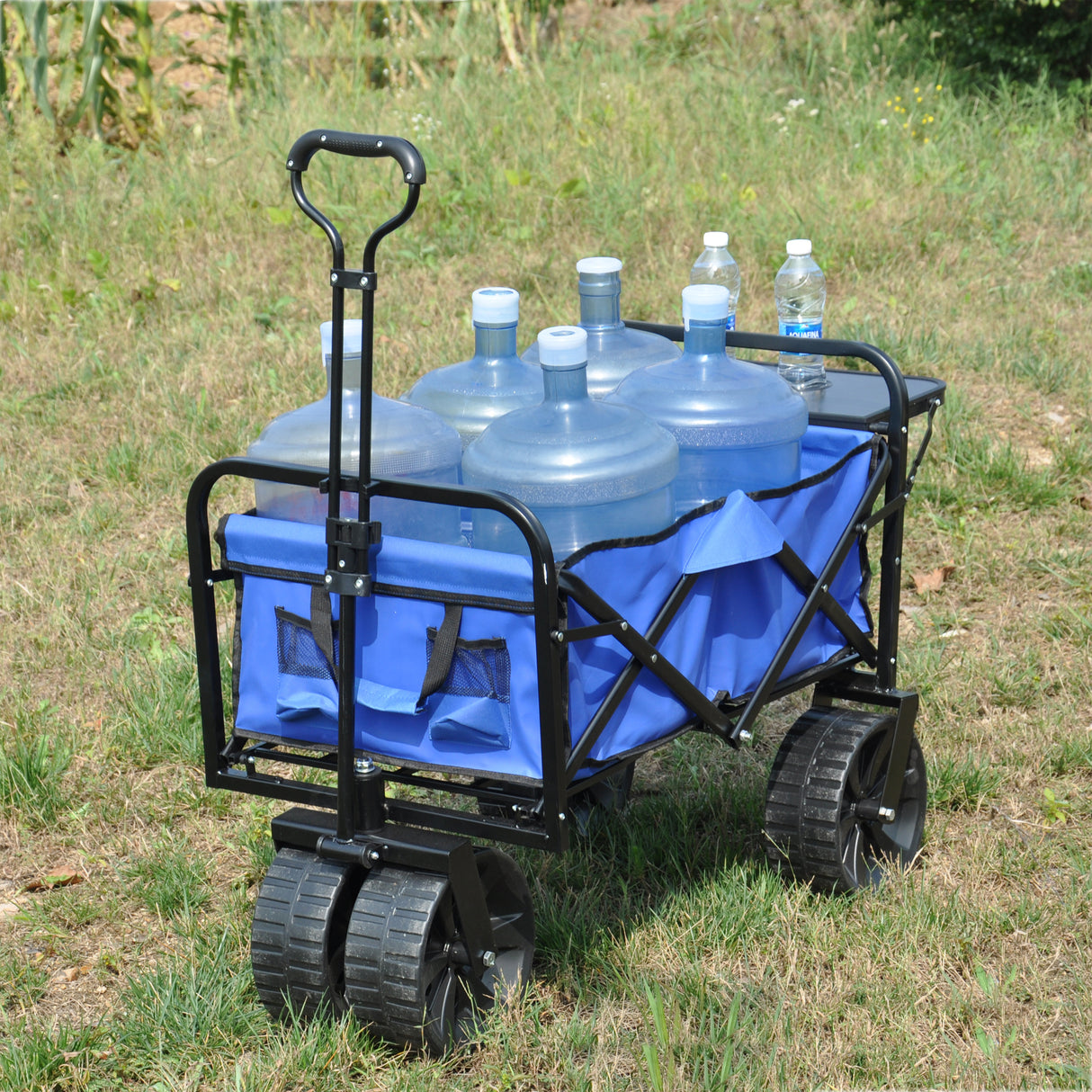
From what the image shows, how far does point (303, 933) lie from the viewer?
2.35 meters

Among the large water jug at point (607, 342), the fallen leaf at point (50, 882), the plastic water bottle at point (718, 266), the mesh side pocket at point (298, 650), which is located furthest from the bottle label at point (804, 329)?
the fallen leaf at point (50, 882)

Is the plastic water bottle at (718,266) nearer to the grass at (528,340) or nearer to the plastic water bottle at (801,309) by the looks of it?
the plastic water bottle at (801,309)

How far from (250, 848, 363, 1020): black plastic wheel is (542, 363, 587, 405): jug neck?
36.4 inches

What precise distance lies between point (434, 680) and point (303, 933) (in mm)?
529

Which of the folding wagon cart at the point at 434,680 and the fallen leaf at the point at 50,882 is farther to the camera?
the fallen leaf at the point at 50,882

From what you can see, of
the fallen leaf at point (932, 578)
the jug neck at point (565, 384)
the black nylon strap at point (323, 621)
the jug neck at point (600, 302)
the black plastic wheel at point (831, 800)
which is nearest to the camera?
the black nylon strap at point (323, 621)

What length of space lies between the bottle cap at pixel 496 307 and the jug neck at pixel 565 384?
268 mm

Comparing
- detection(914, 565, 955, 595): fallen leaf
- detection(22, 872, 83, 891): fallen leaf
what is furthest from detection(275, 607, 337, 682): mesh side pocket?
detection(914, 565, 955, 595): fallen leaf

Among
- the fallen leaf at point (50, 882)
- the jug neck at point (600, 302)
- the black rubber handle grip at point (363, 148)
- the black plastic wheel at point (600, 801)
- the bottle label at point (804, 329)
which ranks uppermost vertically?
the black rubber handle grip at point (363, 148)

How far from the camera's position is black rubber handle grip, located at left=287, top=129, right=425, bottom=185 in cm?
208

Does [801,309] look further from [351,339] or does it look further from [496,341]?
[351,339]

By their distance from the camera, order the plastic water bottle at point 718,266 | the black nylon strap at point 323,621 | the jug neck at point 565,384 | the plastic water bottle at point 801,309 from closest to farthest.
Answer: the black nylon strap at point 323,621 → the jug neck at point 565,384 → the plastic water bottle at point 801,309 → the plastic water bottle at point 718,266

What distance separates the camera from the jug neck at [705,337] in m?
2.73

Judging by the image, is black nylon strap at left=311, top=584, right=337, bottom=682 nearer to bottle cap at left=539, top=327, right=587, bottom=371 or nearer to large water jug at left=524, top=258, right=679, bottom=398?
bottle cap at left=539, top=327, right=587, bottom=371
